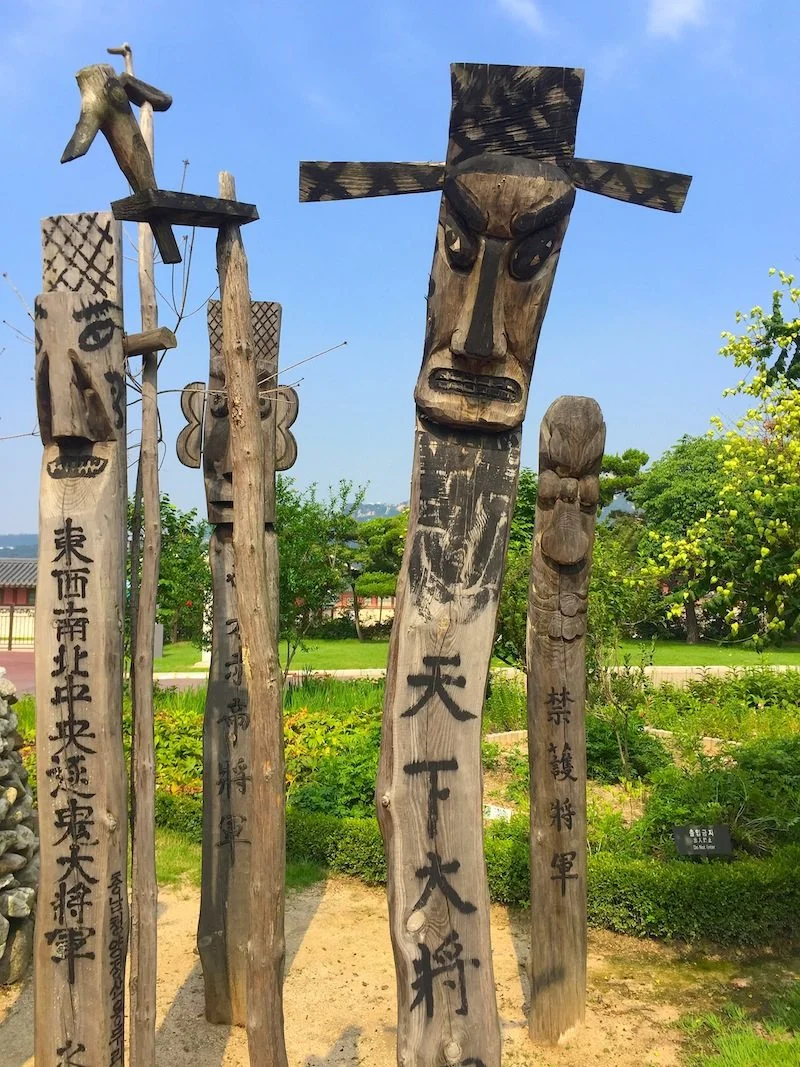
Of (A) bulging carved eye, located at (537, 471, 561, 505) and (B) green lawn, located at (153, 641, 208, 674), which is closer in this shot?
(A) bulging carved eye, located at (537, 471, 561, 505)

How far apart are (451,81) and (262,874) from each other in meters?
2.79

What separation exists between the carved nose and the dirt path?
3607 millimetres

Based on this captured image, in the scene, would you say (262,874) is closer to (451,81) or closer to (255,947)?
(255,947)

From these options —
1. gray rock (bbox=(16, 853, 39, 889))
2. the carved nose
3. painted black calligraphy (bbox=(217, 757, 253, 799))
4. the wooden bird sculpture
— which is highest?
Answer: the wooden bird sculpture

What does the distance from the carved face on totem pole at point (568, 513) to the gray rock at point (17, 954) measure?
3682 millimetres

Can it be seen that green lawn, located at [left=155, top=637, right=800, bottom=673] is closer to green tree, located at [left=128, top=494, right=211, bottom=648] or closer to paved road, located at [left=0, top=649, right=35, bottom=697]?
paved road, located at [left=0, top=649, right=35, bottom=697]

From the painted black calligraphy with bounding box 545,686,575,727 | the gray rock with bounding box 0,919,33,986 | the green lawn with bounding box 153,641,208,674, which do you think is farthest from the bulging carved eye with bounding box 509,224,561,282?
the green lawn with bounding box 153,641,208,674

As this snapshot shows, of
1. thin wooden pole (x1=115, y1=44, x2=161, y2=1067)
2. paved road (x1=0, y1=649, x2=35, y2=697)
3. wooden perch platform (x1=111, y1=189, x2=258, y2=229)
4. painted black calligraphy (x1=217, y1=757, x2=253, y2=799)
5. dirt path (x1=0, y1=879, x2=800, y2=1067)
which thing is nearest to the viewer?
wooden perch platform (x1=111, y1=189, x2=258, y2=229)

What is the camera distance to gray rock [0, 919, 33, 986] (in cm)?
525

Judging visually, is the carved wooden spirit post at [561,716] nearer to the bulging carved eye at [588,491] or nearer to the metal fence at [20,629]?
the bulging carved eye at [588,491]

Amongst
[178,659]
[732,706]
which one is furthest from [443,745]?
[178,659]

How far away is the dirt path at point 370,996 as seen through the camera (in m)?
4.54

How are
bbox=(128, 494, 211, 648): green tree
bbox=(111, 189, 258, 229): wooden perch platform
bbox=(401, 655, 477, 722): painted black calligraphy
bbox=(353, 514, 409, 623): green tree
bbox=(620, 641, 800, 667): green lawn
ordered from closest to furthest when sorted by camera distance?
bbox=(401, 655, 477, 722): painted black calligraphy
bbox=(111, 189, 258, 229): wooden perch platform
bbox=(128, 494, 211, 648): green tree
bbox=(620, 641, 800, 667): green lawn
bbox=(353, 514, 409, 623): green tree

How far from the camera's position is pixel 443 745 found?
119 inches
